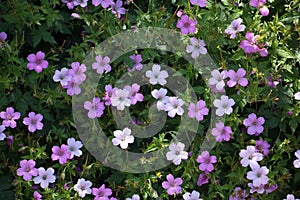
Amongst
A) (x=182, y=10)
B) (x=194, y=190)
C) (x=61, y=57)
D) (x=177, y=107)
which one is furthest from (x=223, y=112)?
(x=61, y=57)

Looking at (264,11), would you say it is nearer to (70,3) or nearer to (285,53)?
Result: (285,53)

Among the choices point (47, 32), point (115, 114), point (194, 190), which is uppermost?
point (47, 32)

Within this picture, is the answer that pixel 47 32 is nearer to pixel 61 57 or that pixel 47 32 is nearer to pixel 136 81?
pixel 61 57

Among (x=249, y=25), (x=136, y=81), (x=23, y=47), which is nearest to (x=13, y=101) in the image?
(x=23, y=47)

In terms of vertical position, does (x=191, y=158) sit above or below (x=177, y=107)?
below

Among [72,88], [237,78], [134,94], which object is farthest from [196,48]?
[72,88]

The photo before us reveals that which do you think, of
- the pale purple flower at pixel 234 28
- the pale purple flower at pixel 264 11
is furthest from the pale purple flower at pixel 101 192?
the pale purple flower at pixel 264 11

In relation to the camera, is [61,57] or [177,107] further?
[61,57]
